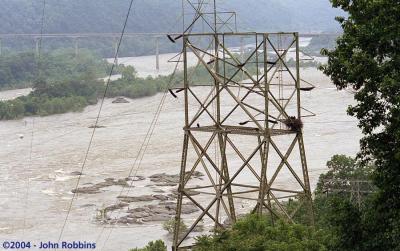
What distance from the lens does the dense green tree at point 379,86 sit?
4.50 m

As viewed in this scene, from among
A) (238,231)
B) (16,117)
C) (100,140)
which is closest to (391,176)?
(238,231)

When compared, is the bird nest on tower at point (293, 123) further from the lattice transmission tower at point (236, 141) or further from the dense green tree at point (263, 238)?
the dense green tree at point (263, 238)

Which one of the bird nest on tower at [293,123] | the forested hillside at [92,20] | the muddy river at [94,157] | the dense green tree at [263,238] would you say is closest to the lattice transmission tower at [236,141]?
the bird nest on tower at [293,123]

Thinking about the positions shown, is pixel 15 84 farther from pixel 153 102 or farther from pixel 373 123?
pixel 373 123

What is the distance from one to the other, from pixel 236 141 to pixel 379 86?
59.8 ft

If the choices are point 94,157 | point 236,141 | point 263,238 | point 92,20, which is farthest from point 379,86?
point 92,20

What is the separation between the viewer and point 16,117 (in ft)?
99.0

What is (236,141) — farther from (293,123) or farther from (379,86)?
(379,86)

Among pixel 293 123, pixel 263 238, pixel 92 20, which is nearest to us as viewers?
pixel 263 238

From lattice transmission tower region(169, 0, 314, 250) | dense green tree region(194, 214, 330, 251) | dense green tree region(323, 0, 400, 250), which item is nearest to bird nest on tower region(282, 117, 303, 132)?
lattice transmission tower region(169, 0, 314, 250)

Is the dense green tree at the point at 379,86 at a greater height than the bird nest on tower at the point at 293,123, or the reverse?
the bird nest on tower at the point at 293,123

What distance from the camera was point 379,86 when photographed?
459 centimetres

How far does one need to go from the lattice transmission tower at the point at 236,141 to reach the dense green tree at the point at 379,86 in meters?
1.33

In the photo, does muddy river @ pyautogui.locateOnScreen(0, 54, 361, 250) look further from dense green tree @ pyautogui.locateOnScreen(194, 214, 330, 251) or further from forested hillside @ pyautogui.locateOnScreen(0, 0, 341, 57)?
forested hillside @ pyautogui.locateOnScreen(0, 0, 341, 57)
